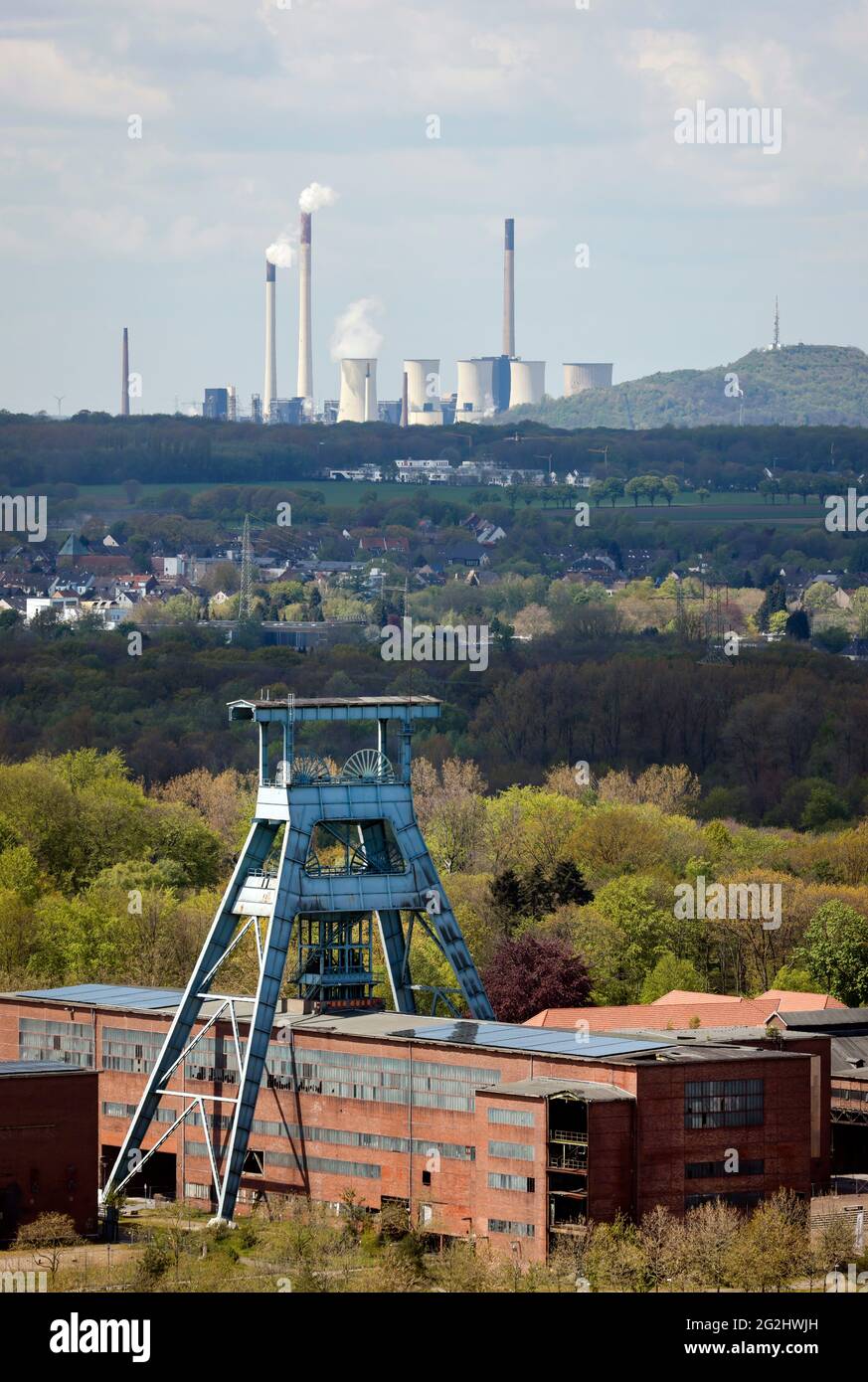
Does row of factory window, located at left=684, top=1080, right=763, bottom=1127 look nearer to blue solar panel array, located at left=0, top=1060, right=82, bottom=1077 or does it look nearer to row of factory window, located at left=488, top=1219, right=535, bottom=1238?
row of factory window, located at left=488, top=1219, right=535, bottom=1238

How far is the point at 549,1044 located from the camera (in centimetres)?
6681

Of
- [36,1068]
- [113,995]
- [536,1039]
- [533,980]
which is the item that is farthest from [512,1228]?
[533,980]

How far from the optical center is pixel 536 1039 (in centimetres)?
6762

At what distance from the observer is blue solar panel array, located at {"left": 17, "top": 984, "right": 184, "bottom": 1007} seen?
75500 mm

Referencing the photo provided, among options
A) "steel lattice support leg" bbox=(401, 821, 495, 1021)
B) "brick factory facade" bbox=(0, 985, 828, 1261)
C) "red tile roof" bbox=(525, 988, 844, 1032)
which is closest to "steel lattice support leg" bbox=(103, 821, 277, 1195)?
"brick factory facade" bbox=(0, 985, 828, 1261)

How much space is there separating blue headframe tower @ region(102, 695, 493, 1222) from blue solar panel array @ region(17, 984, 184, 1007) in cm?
306

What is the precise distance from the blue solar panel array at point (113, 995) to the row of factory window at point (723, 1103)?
14783 millimetres

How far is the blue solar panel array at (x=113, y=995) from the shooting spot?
75.5 meters

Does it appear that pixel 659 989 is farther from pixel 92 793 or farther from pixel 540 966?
pixel 92 793

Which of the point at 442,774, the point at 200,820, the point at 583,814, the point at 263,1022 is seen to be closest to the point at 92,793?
the point at 200,820

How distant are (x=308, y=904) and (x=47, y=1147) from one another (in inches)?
278

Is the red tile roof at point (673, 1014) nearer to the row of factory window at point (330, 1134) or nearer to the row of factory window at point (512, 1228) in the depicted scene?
the row of factory window at point (330, 1134)
